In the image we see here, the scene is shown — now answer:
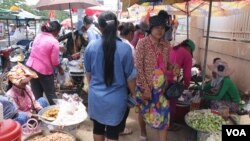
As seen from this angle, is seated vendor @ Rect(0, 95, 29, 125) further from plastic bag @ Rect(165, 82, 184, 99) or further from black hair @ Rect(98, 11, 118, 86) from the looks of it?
plastic bag @ Rect(165, 82, 184, 99)

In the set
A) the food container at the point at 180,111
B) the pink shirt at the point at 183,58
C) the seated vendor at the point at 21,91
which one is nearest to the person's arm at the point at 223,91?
the food container at the point at 180,111

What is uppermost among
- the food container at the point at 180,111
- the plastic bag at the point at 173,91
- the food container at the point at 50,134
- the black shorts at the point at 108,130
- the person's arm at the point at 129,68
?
the person's arm at the point at 129,68

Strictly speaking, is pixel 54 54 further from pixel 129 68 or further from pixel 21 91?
pixel 129 68

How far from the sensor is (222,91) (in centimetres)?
502

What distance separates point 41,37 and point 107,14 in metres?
2.35

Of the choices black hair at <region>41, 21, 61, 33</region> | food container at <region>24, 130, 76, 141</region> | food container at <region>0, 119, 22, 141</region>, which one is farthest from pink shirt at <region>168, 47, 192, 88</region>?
food container at <region>0, 119, 22, 141</region>

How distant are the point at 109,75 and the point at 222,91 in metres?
2.50

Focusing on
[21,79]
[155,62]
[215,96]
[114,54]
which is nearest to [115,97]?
[114,54]

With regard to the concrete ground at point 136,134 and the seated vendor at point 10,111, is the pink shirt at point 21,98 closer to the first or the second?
the seated vendor at point 10,111

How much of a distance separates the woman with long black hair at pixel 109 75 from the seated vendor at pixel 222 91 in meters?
2.18

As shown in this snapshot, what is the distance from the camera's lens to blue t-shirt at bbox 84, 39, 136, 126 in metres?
3.33

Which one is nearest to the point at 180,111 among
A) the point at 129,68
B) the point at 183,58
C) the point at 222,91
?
the point at 222,91

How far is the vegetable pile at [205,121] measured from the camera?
430cm

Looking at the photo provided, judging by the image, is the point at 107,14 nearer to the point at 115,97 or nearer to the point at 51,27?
the point at 115,97
